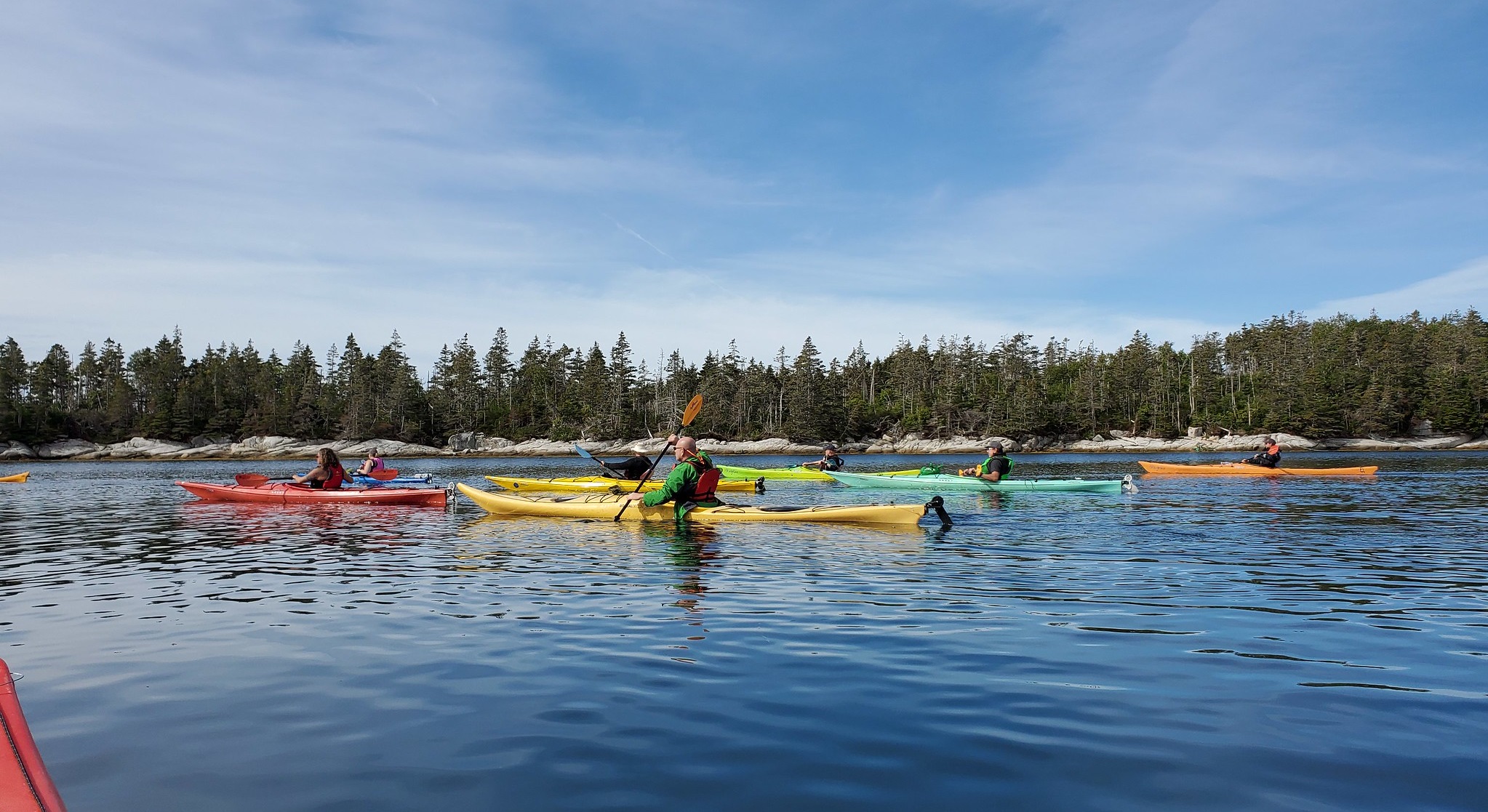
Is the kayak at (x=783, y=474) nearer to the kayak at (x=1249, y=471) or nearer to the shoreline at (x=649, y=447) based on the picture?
the kayak at (x=1249, y=471)

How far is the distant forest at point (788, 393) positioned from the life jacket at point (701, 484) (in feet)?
297

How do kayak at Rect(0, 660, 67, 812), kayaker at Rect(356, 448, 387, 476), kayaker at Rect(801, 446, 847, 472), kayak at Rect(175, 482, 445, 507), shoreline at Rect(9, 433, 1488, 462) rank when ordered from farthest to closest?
shoreline at Rect(9, 433, 1488, 462)
kayaker at Rect(801, 446, 847, 472)
kayaker at Rect(356, 448, 387, 476)
kayak at Rect(175, 482, 445, 507)
kayak at Rect(0, 660, 67, 812)

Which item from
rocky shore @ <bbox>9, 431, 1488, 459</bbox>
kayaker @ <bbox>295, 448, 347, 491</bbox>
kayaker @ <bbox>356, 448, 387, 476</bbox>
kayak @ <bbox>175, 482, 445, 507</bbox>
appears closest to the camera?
kayak @ <bbox>175, 482, 445, 507</bbox>

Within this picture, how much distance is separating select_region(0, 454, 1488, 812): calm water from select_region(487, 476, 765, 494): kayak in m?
9.33

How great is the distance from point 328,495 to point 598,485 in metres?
7.92

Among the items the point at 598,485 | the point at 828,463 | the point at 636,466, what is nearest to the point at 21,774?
the point at 636,466

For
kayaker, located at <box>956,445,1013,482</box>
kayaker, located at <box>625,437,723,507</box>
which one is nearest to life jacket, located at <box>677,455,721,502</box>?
kayaker, located at <box>625,437,723,507</box>

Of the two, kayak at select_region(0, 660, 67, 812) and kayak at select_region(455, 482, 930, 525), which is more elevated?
kayak at select_region(0, 660, 67, 812)

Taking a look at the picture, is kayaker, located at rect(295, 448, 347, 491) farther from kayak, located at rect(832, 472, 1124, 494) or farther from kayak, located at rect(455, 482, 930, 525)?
kayak, located at rect(832, 472, 1124, 494)

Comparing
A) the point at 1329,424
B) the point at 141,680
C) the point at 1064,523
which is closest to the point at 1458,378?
the point at 1329,424

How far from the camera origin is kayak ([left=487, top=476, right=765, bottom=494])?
2362 centimetres

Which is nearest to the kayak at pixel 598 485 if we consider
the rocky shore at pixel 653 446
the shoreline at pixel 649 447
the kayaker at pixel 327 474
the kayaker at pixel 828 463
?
the kayaker at pixel 327 474

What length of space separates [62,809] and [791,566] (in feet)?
30.7

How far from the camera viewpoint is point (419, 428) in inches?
4478
